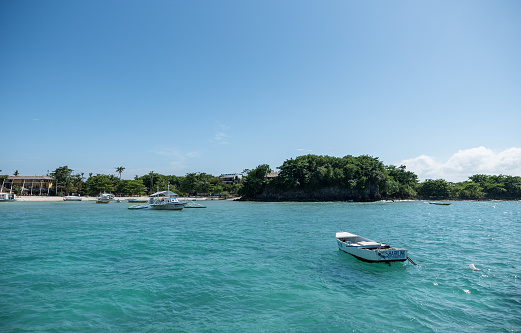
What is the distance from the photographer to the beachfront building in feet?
384

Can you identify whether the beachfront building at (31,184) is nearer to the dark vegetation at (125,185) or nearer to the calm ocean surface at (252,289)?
the dark vegetation at (125,185)

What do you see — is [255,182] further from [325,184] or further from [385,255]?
[385,255]

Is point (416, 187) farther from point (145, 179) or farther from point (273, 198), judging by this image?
point (145, 179)

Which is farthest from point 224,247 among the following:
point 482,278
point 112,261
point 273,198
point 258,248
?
point 273,198

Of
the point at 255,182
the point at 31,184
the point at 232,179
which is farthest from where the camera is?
the point at 232,179

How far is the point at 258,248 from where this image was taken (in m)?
21.0

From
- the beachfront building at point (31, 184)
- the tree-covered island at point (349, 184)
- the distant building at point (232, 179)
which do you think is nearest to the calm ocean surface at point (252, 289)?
the tree-covered island at point (349, 184)

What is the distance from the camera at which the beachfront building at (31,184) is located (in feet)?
384

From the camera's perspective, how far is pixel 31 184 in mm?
121500

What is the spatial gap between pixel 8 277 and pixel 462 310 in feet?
70.6

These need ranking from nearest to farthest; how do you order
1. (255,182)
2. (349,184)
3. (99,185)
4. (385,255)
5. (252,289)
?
(252,289), (385,255), (349,184), (99,185), (255,182)

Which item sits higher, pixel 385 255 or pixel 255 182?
pixel 255 182

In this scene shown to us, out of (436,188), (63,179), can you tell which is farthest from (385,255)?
(63,179)

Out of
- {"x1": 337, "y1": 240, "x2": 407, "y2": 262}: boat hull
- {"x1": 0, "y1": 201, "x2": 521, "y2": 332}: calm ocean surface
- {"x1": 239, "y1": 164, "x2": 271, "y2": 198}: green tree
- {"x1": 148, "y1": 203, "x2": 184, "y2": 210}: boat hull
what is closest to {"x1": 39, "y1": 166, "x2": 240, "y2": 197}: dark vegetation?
{"x1": 239, "y1": 164, "x2": 271, "y2": 198}: green tree
